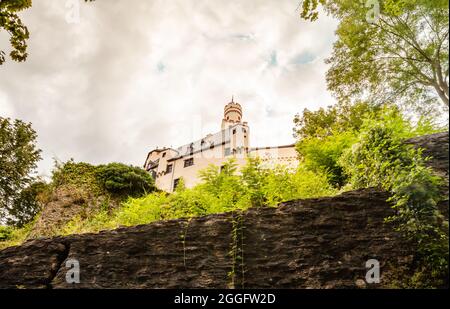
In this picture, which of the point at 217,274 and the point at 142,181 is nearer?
the point at 217,274


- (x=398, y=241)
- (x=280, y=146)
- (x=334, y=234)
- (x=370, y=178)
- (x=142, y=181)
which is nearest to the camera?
(x=398, y=241)

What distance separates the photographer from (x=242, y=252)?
4707mm

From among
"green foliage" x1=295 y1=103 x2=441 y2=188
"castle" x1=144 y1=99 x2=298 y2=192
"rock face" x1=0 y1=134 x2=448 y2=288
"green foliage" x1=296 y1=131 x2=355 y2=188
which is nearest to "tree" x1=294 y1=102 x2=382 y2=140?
"green foliage" x1=295 y1=103 x2=441 y2=188

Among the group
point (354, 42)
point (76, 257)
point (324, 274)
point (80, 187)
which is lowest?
point (324, 274)

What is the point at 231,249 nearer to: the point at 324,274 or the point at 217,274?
the point at 217,274

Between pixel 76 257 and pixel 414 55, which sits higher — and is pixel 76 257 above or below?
below

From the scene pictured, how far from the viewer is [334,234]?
4.46 meters

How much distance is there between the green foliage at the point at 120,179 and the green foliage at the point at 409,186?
11.6 metres

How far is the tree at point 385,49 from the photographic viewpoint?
41.1ft

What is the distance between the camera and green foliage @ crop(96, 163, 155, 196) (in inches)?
571

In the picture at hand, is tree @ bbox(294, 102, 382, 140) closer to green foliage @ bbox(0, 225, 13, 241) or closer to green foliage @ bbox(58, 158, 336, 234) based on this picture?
green foliage @ bbox(58, 158, 336, 234)

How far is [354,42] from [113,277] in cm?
1548

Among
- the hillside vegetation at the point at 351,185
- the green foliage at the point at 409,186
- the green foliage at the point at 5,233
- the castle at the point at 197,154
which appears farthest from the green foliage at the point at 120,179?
the castle at the point at 197,154
